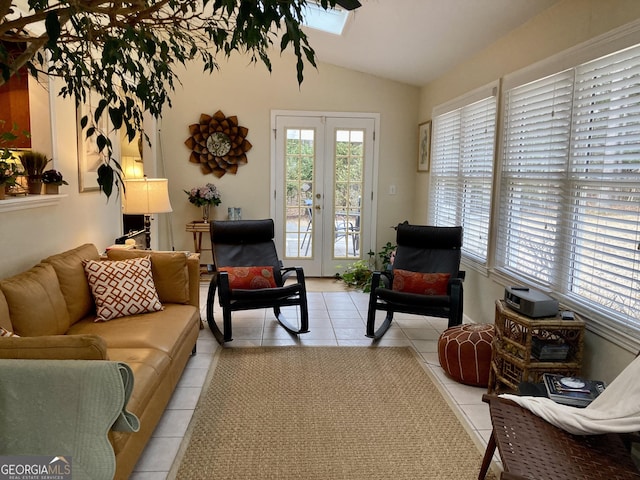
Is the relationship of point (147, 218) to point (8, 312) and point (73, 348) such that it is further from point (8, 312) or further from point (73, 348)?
point (73, 348)

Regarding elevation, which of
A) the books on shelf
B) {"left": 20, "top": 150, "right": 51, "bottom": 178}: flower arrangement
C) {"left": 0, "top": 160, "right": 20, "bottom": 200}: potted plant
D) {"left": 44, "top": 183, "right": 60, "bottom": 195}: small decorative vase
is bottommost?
the books on shelf

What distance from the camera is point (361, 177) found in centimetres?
601

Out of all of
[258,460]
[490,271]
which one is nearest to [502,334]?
[490,271]

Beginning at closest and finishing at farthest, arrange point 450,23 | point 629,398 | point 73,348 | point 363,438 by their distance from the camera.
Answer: point 73,348 < point 629,398 < point 363,438 < point 450,23

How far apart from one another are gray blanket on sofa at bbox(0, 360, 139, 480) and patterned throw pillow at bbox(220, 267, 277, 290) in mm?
2342

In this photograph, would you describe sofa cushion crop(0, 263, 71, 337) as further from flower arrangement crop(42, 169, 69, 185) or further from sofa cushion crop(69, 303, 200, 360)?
flower arrangement crop(42, 169, 69, 185)

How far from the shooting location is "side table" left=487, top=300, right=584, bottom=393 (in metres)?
2.53

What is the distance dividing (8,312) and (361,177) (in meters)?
4.40

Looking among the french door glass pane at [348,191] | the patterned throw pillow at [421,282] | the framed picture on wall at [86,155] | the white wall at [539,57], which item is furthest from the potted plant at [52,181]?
the french door glass pane at [348,191]

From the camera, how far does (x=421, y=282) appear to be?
13.0ft

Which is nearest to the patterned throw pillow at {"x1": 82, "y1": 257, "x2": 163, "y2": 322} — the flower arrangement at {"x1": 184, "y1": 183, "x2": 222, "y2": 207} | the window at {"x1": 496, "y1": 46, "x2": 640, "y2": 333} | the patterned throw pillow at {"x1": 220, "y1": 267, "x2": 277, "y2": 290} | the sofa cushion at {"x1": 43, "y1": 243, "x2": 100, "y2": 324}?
the sofa cushion at {"x1": 43, "y1": 243, "x2": 100, "y2": 324}

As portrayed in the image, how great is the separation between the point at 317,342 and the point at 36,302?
2048mm

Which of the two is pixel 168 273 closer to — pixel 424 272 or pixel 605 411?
pixel 424 272

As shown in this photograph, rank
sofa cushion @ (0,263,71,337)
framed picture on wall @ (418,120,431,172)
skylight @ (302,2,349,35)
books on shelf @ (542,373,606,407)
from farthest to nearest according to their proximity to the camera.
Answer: framed picture on wall @ (418,120,431,172)
skylight @ (302,2,349,35)
sofa cushion @ (0,263,71,337)
books on shelf @ (542,373,606,407)
